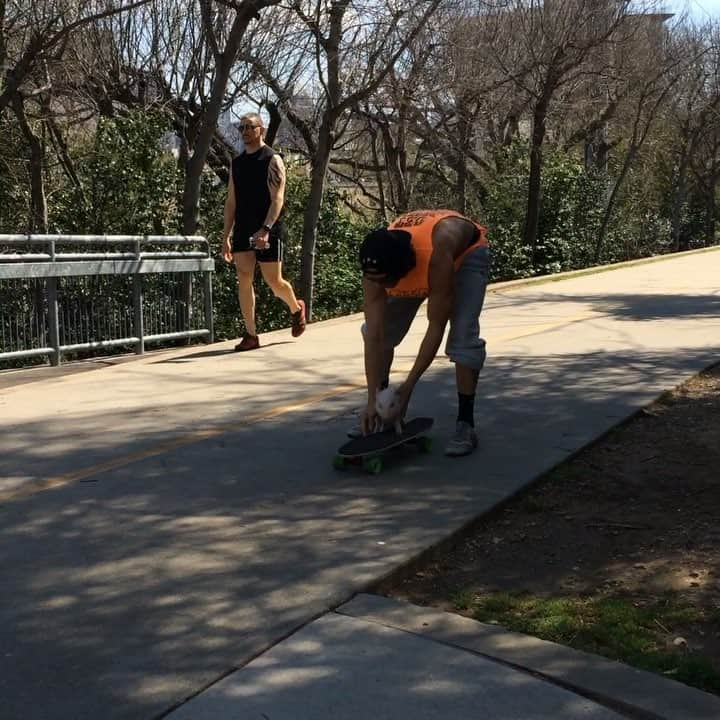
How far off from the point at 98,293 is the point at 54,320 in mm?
619

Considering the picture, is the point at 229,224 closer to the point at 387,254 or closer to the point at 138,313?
the point at 138,313

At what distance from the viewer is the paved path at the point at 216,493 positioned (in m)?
3.45

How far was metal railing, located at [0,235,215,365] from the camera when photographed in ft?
29.2

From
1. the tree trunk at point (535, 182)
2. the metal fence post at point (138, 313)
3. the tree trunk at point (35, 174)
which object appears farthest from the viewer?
the tree trunk at point (535, 182)

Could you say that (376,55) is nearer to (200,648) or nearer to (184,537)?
(184,537)

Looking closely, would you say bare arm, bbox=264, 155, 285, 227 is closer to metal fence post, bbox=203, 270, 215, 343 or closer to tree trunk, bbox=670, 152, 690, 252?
metal fence post, bbox=203, 270, 215, 343

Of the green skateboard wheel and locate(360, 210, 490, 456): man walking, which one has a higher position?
locate(360, 210, 490, 456): man walking

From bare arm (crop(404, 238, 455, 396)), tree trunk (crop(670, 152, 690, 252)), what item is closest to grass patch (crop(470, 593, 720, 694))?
bare arm (crop(404, 238, 455, 396))

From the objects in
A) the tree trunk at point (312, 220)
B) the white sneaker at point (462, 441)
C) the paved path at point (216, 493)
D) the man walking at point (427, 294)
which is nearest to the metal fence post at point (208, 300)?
the paved path at point (216, 493)

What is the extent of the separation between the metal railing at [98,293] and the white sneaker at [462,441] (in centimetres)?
451

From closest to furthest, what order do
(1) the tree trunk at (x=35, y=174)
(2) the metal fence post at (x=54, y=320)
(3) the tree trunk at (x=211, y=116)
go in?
1. (2) the metal fence post at (x=54, y=320)
2. (3) the tree trunk at (x=211, y=116)
3. (1) the tree trunk at (x=35, y=174)

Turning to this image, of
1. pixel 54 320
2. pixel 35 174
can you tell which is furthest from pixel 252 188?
pixel 35 174

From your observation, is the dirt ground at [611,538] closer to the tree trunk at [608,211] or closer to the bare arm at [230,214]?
the bare arm at [230,214]

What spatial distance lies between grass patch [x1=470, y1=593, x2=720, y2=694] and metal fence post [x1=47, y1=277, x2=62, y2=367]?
612cm
